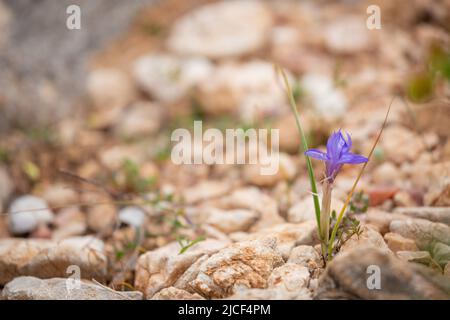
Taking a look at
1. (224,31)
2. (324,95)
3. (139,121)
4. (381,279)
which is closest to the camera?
(381,279)

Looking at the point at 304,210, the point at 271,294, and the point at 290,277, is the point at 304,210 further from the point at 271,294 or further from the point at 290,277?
the point at 271,294

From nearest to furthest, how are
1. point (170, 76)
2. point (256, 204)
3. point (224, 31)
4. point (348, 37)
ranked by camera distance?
point (256, 204) < point (170, 76) < point (348, 37) < point (224, 31)

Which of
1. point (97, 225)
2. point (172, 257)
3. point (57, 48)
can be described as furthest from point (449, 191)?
point (57, 48)

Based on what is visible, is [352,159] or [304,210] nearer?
[352,159]

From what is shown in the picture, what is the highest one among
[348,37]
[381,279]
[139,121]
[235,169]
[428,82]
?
[348,37]

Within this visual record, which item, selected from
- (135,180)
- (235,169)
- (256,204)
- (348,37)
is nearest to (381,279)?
(256,204)

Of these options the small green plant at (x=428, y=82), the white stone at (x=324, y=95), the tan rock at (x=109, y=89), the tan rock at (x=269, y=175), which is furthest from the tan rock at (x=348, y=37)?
the tan rock at (x=109, y=89)

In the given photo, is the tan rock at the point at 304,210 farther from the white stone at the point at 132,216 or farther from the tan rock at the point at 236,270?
the white stone at the point at 132,216

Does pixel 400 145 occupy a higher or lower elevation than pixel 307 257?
higher

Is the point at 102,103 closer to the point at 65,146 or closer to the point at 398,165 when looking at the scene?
the point at 65,146
